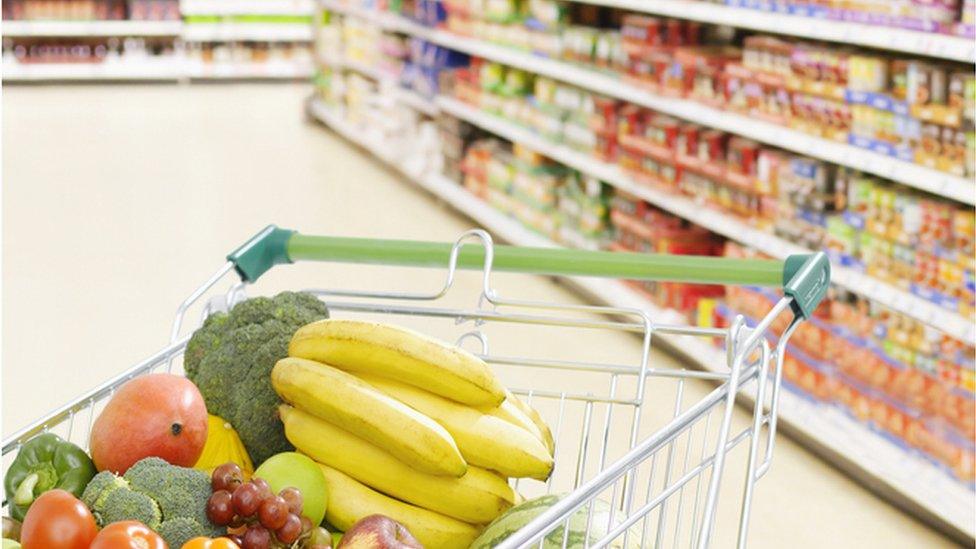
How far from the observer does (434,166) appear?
7.36 m

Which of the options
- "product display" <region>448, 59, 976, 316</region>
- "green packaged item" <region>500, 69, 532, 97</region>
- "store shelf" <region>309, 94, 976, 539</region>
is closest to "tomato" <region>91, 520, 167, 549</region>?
"store shelf" <region>309, 94, 976, 539</region>

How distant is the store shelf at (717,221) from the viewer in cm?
334

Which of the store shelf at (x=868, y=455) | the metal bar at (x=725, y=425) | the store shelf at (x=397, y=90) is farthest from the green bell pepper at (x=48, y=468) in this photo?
the store shelf at (x=397, y=90)

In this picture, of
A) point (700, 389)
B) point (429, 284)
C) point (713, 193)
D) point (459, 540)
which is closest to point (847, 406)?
point (700, 389)

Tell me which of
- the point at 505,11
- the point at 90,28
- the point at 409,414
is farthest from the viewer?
the point at 90,28

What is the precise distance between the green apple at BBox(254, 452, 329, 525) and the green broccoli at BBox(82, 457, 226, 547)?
0.09 metres

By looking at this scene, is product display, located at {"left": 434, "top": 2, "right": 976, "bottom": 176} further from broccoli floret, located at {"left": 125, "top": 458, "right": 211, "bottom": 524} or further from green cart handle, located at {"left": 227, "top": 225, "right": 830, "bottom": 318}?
broccoli floret, located at {"left": 125, "top": 458, "right": 211, "bottom": 524}

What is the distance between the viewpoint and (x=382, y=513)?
1.52 m

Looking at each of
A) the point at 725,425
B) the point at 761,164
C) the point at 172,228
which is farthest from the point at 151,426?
the point at 172,228

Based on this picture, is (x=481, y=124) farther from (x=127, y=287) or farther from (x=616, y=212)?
(x=127, y=287)

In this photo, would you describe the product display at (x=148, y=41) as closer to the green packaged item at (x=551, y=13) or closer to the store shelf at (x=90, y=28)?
the store shelf at (x=90, y=28)

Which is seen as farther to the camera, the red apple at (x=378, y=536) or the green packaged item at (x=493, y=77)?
the green packaged item at (x=493, y=77)

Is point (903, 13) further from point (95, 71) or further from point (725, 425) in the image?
point (95, 71)

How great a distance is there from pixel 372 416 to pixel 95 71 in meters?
10.7
